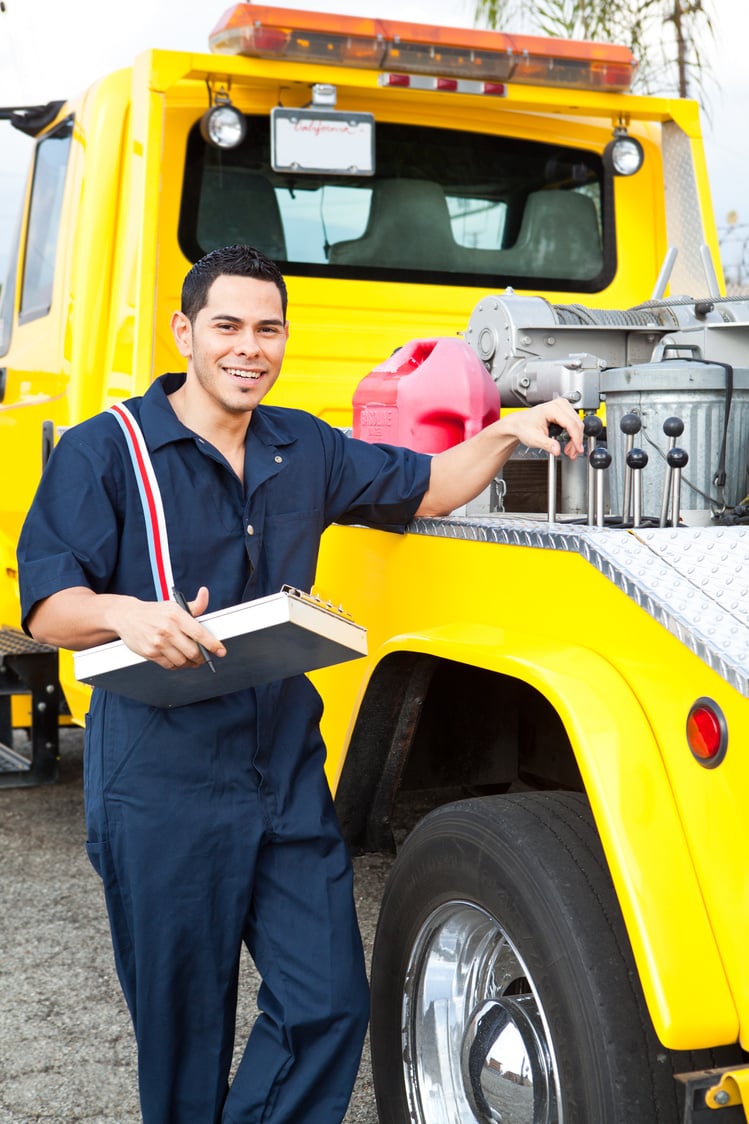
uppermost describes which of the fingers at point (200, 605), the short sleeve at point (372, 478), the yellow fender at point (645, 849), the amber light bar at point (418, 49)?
the amber light bar at point (418, 49)

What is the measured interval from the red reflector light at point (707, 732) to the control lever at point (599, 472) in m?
0.43

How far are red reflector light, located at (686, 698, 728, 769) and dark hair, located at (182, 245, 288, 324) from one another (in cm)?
108

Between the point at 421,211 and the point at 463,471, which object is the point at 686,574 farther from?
the point at 421,211

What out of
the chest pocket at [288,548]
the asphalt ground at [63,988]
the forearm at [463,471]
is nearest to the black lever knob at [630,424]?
the forearm at [463,471]

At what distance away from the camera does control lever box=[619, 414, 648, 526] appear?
6.39 ft

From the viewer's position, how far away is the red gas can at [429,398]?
2.48m

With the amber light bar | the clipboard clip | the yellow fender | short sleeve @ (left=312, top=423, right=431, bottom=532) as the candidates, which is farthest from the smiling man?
the amber light bar

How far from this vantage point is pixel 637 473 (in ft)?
6.46

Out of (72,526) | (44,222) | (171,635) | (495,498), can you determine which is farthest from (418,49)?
(171,635)

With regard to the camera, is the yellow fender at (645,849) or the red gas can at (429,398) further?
the red gas can at (429,398)

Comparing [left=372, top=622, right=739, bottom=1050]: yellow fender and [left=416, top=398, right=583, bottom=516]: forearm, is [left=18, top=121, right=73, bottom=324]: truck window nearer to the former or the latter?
[left=416, top=398, right=583, bottom=516]: forearm

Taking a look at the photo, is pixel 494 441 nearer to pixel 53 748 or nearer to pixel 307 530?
pixel 307 530

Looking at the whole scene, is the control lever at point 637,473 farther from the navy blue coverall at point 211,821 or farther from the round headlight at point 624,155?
the round headlight at point 624,155

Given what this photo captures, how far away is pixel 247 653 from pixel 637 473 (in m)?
0.67
